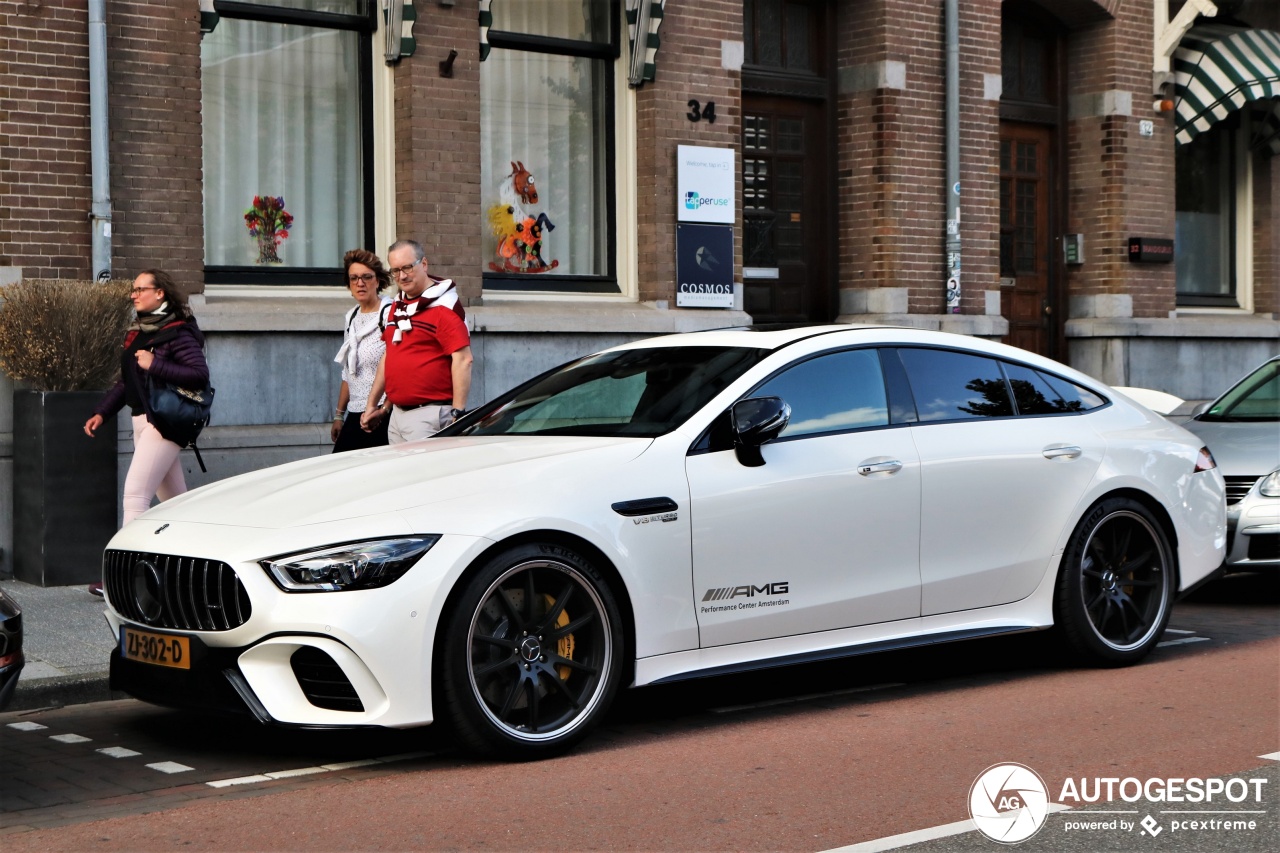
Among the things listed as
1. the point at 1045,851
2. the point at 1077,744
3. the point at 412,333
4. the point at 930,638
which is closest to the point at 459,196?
the point at 412,333

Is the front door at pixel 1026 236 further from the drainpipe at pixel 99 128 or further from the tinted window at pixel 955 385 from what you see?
the tinted window at pixel 955 385

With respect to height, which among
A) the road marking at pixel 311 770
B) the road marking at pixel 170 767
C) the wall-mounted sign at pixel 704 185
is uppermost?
the wall-mounted sign at pixel 704 185

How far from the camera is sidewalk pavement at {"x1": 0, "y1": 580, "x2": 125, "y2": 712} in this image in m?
7.20

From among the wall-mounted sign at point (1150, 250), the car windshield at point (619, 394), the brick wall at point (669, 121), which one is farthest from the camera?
the wall-mounted sign at point (1150, 250)

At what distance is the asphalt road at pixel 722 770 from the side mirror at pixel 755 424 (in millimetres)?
1083

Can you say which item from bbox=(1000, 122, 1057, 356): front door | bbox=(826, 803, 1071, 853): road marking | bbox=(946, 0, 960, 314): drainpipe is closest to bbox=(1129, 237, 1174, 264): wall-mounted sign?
bbox=(1000, 122, 1057, 356): front door

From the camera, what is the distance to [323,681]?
5.63m

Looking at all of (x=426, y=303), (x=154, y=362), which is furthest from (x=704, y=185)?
(x=154, y=362)

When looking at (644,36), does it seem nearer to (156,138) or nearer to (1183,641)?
(156,138)

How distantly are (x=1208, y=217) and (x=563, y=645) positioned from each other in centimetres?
1558

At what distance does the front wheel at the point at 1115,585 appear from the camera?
7.60 metres

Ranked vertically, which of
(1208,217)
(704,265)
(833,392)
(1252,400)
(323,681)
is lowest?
(323,681)

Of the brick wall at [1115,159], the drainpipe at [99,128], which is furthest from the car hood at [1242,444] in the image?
the drainpipe at [99,128]

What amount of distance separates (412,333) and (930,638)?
345 cm
